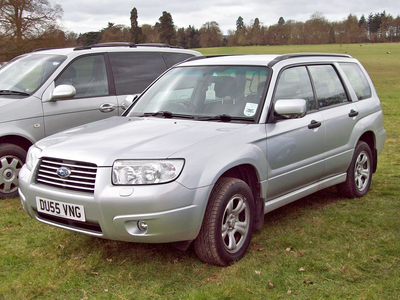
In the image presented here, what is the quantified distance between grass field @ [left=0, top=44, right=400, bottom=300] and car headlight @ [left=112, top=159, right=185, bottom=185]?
81 cm

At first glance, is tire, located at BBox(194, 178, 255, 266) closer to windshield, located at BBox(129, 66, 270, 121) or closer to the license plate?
windshield, located at BBox(129, 66, 270, 121)

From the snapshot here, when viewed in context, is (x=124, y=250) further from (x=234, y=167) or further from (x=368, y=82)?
(x=368, y=82)

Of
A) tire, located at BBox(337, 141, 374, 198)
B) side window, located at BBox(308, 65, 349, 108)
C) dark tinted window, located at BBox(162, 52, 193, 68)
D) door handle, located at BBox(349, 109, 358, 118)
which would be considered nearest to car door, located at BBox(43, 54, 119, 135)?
dark tinted window, located at BBox(162, 52, 193, 68)

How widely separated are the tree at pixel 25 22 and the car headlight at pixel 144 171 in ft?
117

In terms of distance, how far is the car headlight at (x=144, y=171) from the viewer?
374 cm


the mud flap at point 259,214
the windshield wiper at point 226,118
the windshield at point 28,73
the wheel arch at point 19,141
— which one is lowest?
the mud flap at point 259,214

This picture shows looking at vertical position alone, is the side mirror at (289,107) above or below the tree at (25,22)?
below

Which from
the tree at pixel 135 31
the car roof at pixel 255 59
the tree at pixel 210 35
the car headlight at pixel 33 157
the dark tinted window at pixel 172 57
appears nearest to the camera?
the car headlight at pixel 33 157

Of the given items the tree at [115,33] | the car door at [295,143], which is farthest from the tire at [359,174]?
the tree at [115,33]

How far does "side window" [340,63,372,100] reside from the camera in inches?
245

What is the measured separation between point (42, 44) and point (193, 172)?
39.1 meters

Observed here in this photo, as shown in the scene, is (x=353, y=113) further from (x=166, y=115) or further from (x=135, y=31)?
(x=135, y=31)

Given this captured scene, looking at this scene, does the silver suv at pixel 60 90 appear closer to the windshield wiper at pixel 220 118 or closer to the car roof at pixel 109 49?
the car roof at pixel 109 49

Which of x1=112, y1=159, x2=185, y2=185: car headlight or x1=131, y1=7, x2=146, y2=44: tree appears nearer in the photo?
x1=112, y1=159, x2=185, y2=185: car headlight
